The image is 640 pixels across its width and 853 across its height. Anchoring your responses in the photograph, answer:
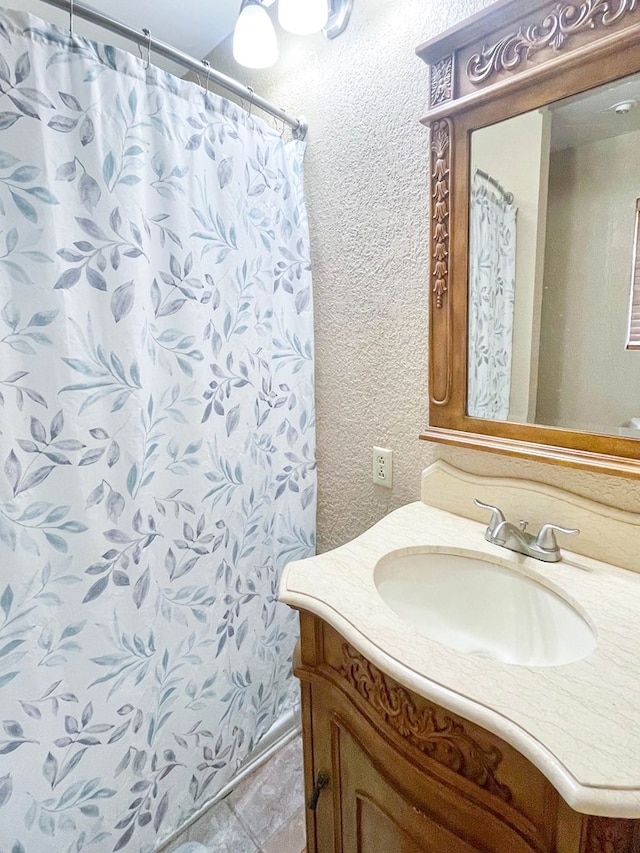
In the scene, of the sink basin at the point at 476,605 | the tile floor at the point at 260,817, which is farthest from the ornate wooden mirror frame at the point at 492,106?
the tile floor at the point at 260,817

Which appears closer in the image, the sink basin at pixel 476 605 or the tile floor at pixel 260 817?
the sink basin at pixel 476 605

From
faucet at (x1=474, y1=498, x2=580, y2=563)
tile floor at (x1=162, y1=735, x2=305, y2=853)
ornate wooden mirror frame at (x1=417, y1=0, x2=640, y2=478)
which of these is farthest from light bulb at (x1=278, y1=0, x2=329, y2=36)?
tile floor at (x1=162, y1=735, x2=305, y2=853)

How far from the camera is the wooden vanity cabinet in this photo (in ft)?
1.61

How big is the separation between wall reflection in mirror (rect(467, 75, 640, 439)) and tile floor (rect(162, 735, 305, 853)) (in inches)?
49.4

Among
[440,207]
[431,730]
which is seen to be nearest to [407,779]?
[431,730]

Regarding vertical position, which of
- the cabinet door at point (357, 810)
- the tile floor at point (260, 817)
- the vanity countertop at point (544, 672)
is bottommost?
the tile floor at point (260, 817)

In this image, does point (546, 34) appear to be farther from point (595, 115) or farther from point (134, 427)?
point (134, 427)

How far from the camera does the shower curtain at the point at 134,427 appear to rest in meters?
0.83

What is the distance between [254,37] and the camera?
109 centimetres

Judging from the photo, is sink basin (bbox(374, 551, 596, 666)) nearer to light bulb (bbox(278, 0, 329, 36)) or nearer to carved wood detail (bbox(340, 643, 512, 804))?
carved wood detail (bbox(340, 643, 512, 804))

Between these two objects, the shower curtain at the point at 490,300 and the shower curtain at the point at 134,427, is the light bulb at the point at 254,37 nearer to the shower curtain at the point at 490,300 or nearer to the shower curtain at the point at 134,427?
the shower curtain at the point at 134,427

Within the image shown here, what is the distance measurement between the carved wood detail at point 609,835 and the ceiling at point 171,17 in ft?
6.29

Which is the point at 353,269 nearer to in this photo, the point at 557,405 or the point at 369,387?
the point at 369,387

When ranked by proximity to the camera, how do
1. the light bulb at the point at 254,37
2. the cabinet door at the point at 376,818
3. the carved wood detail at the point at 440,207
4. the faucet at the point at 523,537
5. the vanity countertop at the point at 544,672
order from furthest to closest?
1. the light bulb at the point at 254,37
2. the carved wood detail at the point at 440,207
3. the faucet at the point at 523,537
4. the cabinet door at the point at 376,818
5. the vanity countertop at the point at 544,672
